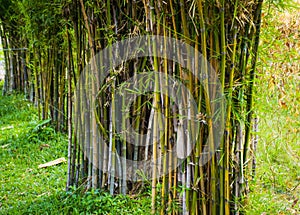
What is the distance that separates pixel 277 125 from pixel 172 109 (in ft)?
3.57

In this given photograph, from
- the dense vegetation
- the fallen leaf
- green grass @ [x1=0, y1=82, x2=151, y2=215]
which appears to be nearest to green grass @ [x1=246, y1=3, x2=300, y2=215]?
the dense vegetation

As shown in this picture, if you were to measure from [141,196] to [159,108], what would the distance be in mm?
881

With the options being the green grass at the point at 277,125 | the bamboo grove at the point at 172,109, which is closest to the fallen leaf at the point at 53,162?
the bamboo grove at the point at 172,109

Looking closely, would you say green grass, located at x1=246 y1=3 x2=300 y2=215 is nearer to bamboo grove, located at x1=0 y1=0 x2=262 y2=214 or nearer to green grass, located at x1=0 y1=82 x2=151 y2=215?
bamboo grove, located at x1=0 y1=0 x2=262 y2=214

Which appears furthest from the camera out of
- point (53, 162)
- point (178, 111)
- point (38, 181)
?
point (53, 162)

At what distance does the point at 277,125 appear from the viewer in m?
2.46

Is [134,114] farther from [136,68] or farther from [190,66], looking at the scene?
[190,66]

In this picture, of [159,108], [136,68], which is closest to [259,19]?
[159,108]

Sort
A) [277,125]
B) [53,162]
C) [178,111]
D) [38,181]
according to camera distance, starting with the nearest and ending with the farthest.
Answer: [178,111] < [277,125] < [38,181] < [53,162]

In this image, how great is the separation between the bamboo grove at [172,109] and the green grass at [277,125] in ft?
0.42

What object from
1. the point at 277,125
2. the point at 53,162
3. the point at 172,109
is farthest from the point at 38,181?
the point at 277,125

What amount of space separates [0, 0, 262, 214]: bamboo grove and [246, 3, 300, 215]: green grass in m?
0.13

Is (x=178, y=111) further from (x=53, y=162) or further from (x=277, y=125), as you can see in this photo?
(x=53, y=162)

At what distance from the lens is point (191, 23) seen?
4.89ft
